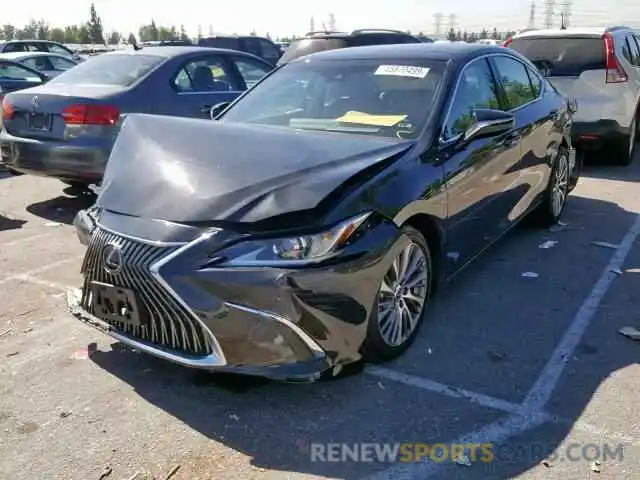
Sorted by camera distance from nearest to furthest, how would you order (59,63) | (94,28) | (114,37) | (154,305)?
(154,305)
(59,63)
(94,28)
(114,37)

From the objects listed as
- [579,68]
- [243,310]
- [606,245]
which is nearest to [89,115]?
[243,310]

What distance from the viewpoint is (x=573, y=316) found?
4324 mm

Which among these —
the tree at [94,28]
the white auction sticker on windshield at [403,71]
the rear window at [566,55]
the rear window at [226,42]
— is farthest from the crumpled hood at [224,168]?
the tree at [94,28]

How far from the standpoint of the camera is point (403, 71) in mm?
4402

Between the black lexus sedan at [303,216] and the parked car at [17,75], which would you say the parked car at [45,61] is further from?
the black lexus sedan at [303,216]

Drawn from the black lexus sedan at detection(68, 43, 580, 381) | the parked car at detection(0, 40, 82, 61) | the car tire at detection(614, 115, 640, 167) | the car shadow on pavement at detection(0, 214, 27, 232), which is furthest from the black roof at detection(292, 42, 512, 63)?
the parked car at detection(0, 40, 82, 61)

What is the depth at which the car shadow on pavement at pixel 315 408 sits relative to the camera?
290cm

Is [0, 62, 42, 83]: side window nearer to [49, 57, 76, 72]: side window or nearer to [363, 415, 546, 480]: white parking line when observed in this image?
[49, 57, 76, 72]: side window

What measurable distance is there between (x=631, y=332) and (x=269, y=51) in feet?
54.3

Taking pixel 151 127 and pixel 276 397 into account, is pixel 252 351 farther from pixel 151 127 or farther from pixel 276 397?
pixel 151 127

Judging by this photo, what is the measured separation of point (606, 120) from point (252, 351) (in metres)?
7.13

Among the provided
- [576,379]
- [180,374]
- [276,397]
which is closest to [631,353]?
[576,379]

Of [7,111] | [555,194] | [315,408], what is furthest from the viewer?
[7,111]

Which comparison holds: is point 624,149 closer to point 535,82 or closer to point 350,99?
point 535,82
